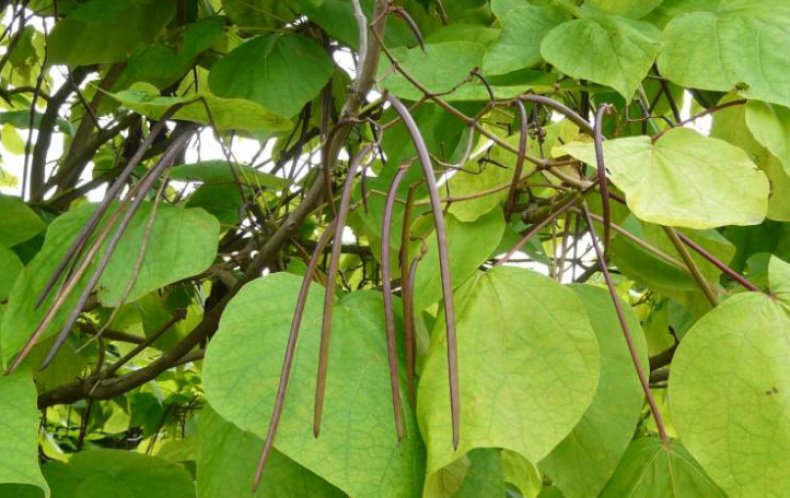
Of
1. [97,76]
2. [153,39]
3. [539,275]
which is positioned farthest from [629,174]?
[97,76]

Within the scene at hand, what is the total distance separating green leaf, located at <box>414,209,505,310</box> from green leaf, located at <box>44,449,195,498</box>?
26 cm

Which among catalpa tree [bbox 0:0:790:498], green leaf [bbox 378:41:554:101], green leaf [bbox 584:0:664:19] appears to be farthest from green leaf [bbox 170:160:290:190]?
green leaf [bbox 584:0:664:19]

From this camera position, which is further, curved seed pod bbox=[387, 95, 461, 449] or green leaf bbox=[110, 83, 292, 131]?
green leaf bbox=[110, 83, 292, 131]

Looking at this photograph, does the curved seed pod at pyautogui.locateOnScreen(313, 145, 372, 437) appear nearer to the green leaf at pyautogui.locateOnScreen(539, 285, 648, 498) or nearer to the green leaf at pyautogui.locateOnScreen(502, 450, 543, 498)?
the green leaf at pyautogui.locateOnScreen(539, 285, 648, 498)

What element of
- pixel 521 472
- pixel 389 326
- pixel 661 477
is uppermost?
pixel 389 326

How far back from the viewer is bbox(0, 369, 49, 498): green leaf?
33 cm

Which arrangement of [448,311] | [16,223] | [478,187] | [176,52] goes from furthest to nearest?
1. [176,52]
2. [16,223]
3. [478,187]
4. [448,311]

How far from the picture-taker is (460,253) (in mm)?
383

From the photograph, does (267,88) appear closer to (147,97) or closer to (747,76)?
(147,97)

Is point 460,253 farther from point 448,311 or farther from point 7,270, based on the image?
point 7,270

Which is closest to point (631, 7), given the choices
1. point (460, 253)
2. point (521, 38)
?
point (521, 38)

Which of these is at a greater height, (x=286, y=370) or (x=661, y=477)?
(x=286, y=370)

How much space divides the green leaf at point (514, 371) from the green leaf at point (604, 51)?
118 mm

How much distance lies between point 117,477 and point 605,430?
32 centimetres
